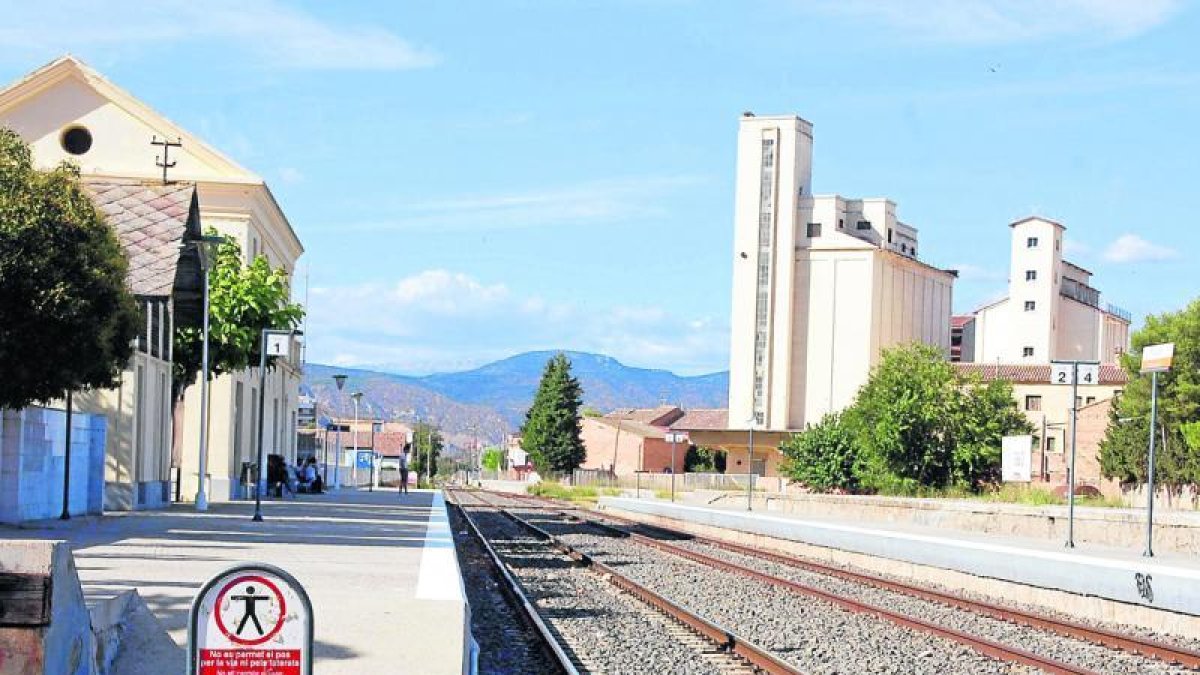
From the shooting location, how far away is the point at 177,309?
41.4 meters

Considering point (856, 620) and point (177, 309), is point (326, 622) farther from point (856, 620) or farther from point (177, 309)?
point (177, 309)

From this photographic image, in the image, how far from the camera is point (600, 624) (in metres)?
17.6

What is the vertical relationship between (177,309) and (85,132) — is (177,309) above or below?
below

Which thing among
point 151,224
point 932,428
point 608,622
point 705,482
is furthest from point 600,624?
point 705,482

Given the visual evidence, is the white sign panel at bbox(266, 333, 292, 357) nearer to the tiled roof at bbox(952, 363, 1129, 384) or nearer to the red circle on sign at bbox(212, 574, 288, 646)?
the red circle on sign at bbox(212, 574, 288, 646)

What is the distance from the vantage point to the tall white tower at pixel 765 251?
105 m

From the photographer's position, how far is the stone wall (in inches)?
999

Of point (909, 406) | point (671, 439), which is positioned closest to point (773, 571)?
point (671, 439)

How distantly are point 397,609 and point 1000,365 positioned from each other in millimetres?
97455

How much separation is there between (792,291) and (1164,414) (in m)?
33.4

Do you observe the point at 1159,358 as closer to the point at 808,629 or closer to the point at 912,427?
the point at 808,629

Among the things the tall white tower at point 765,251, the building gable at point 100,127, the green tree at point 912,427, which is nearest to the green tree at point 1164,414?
the green tree at point 912,427

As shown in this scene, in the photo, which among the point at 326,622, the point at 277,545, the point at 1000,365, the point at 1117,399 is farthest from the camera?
the point at 1000,365

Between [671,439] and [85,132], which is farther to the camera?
[671,439]
